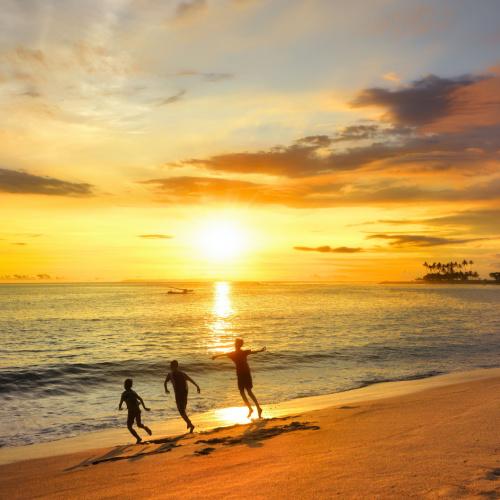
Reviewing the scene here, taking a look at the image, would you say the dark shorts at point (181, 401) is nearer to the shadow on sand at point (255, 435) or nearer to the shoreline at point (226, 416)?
the shoreline at point (226, 416)

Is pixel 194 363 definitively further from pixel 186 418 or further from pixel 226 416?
pixel 186 418

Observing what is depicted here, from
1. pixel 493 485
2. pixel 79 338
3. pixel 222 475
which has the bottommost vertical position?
pixel 79 338

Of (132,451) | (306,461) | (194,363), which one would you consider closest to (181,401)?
(132,451)

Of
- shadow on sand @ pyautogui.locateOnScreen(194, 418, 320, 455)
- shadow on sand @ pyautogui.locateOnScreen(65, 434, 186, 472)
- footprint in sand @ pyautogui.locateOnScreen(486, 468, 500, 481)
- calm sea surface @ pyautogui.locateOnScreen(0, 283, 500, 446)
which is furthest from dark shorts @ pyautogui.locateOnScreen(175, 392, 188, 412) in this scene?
footprint in sand @ pyautogui.locateOnScreen(486, 468, 500, 481)

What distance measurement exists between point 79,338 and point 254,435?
42.0 meters

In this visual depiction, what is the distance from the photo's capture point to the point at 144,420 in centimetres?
1781

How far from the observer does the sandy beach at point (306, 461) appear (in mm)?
7992

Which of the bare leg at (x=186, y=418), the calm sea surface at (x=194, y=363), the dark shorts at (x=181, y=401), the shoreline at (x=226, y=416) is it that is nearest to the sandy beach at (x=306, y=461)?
the shoreline at (x=226, y=416)

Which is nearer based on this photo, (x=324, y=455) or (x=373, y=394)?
(x=324, y=455)

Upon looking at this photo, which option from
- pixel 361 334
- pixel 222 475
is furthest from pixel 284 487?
pixel 361 334

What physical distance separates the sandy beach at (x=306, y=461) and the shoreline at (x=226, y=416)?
0.89 feet

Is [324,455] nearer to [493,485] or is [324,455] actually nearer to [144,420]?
[493,485]

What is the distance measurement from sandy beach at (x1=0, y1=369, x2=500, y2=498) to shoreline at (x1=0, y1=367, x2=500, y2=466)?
0.27m

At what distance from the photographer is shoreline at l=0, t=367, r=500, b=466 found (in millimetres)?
13867
